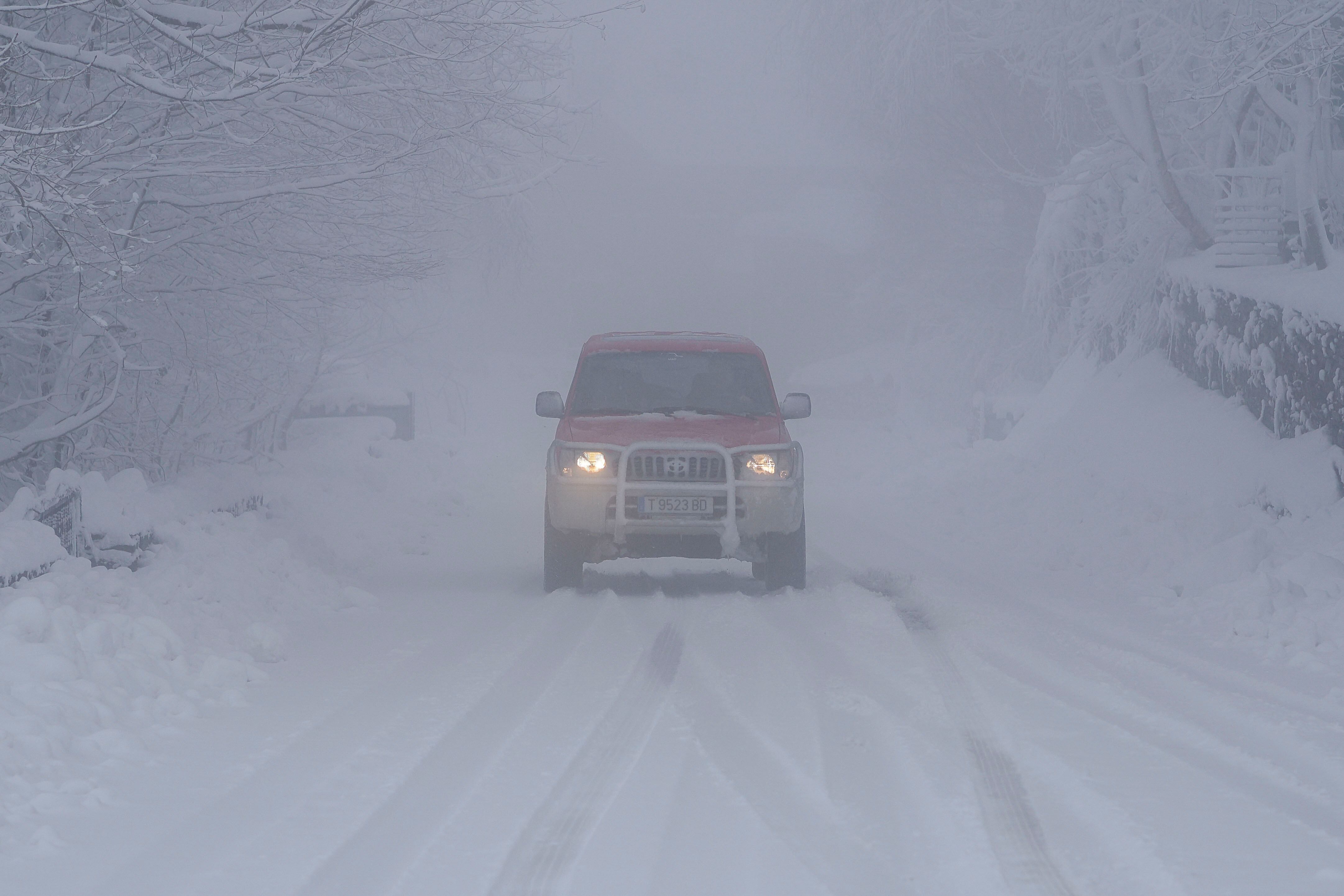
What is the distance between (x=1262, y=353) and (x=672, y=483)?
732 cm

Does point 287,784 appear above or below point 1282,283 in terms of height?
→ below

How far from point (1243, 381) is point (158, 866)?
13.1 metres

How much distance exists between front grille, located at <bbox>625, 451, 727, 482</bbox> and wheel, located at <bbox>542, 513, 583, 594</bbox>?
80cm

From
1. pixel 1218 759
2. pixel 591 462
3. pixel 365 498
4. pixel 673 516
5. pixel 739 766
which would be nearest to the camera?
pixel 739 766

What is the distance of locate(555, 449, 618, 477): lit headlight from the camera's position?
10.2 meters

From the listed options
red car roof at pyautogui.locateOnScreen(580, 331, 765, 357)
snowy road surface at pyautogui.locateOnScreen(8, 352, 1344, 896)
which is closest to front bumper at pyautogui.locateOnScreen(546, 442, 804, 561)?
snowy road surface at pyautogui.locateOnScreen(8, 352, 1344, 896)

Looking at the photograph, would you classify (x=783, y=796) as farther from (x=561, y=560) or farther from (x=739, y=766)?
(x=561, y=560)

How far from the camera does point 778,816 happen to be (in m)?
4.93

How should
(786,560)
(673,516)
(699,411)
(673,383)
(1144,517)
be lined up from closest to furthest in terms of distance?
(673,516) < (786,560) < (699,411) < (673,383) < (1144,517)

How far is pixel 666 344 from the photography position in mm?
11391

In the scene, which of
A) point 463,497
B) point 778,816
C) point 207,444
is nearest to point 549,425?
point 463,497

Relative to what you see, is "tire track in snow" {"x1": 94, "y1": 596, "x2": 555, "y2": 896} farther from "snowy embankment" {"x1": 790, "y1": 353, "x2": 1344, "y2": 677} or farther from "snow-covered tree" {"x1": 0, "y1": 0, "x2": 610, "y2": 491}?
"snowy embankment" {"x1": 790, "y1": 353, "x2": 1344, "y2": 677}

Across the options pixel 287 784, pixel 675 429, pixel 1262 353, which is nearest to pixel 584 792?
pixel 287 784

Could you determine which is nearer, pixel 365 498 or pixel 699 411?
pixel 699 411
